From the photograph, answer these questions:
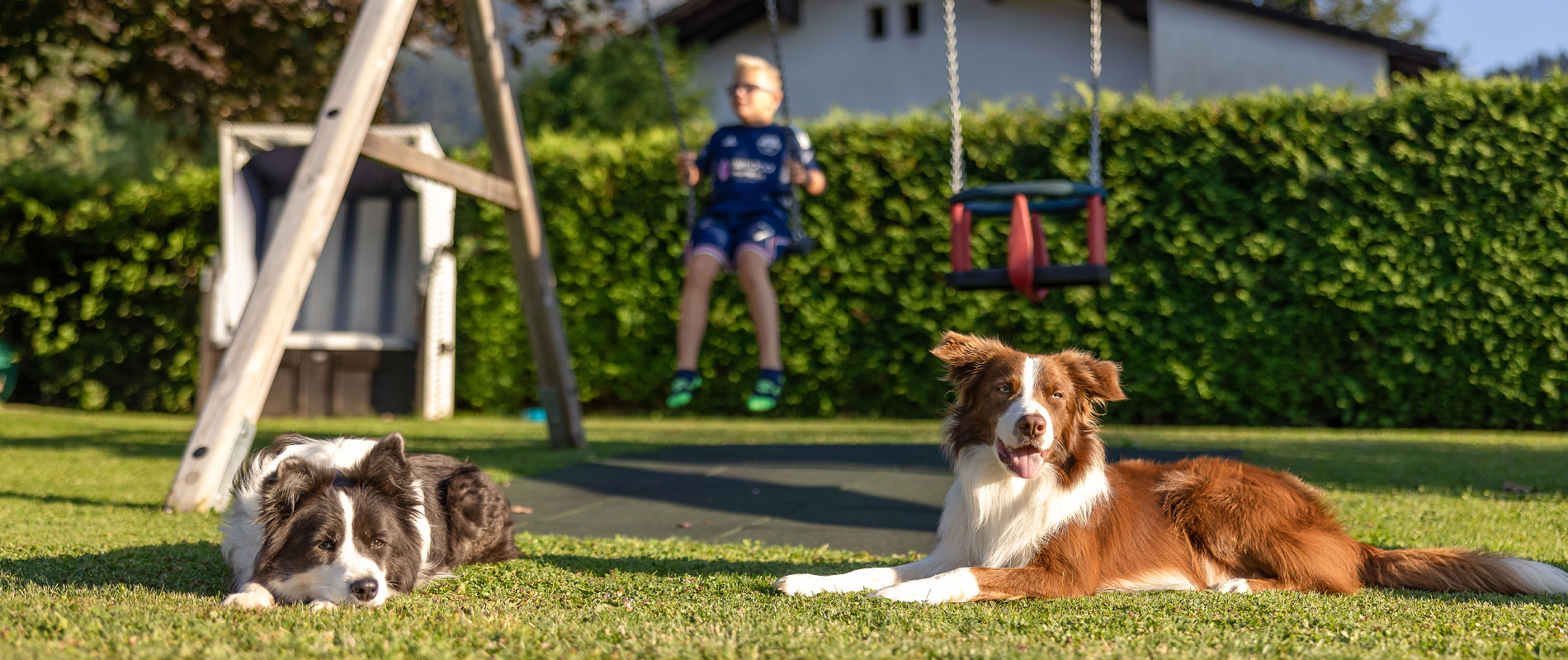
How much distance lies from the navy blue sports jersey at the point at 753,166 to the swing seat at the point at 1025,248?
1.09 m

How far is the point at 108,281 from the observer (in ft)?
36.3

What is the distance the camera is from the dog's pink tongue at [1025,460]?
2779 mm

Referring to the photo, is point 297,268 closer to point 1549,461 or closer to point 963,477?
point 963,477

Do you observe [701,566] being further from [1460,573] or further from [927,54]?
[927,54]

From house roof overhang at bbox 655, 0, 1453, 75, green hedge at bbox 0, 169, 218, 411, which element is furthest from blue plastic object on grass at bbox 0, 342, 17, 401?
house roof overhang at bbox 655, 0, 1453, 75

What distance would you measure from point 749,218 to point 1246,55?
1204cm

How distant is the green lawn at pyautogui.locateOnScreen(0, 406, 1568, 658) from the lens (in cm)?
214

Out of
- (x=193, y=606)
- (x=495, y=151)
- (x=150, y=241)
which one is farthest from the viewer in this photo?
(x=150, y=241)

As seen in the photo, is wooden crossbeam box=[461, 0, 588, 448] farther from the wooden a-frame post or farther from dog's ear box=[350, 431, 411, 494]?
dog's ear box=[350, 431, 411, 494]

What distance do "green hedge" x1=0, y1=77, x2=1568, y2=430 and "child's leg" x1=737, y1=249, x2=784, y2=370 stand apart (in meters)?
4.26

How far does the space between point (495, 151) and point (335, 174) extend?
5.37ft

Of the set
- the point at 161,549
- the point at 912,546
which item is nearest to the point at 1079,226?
the point at 912,546

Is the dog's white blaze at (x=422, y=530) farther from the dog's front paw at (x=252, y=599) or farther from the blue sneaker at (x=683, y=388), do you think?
the blue sneaker at (x=683, y=388)

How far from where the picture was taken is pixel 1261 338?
912cm
